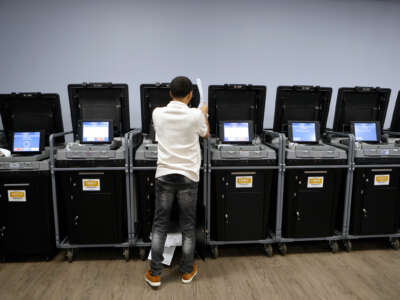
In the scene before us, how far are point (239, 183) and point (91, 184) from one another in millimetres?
1180

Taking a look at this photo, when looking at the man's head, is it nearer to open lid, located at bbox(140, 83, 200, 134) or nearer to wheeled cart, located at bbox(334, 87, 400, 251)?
open lid, located at bbox(140, 83, 200, 134)

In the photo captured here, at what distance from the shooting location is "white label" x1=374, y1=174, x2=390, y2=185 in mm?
2516

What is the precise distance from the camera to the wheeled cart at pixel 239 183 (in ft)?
7.89

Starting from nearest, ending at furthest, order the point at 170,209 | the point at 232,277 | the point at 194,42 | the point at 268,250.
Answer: the point at 170,209
the point at 232,277
the point at 268,250
the point at 194,42

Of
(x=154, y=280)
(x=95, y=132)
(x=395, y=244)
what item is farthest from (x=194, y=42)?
(x=395, y=244)

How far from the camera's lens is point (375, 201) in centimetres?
254

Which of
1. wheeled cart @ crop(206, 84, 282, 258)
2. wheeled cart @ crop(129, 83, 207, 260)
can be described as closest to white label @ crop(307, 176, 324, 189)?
wheeled cart @ crop(206, 84, 282, 258)

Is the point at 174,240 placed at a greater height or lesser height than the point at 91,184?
lesser

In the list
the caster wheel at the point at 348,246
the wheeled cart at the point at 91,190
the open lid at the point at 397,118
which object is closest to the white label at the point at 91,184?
the wheeled cart at the point at 91,190

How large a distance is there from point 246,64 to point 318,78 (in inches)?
33.2

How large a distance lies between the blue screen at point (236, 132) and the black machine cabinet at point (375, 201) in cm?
98

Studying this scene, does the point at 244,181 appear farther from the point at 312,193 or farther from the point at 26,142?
the point at 26,142

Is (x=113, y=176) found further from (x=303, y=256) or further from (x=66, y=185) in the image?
(x=303, y=256)

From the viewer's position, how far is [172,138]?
1921 mm
